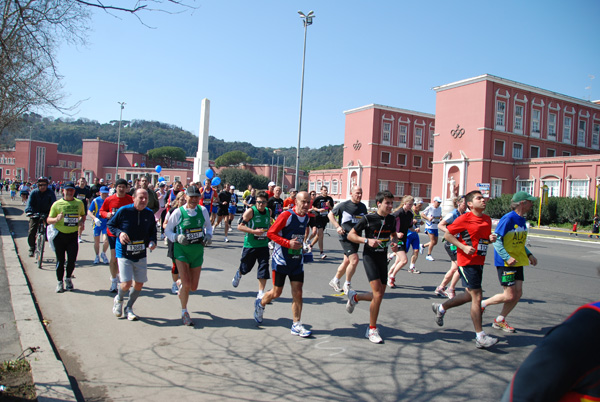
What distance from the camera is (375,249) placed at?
5.77 metres

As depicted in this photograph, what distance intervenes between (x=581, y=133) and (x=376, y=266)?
58.8 metres

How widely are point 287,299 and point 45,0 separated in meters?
5.86

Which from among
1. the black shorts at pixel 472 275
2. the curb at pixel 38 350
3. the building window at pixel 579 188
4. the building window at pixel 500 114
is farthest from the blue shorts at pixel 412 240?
the building window at pixel 500 114

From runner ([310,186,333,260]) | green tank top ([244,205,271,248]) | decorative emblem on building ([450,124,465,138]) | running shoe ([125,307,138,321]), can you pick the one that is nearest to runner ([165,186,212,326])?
running shoe ([125,307,138,321])

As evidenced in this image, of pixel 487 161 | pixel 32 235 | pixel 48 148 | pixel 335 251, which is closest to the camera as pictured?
pixel 32 235

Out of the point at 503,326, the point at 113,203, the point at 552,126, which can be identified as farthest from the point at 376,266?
the point at 552,126

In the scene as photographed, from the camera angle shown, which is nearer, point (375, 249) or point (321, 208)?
point (375, 249)

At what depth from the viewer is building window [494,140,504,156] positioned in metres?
46.3

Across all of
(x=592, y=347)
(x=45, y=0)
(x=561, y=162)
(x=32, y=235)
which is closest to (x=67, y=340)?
(x=45, y=0)

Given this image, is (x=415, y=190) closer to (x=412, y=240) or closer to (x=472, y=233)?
(x=412, y=240)

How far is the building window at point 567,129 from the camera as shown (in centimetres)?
5150

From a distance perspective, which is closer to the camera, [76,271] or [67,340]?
[67,340]

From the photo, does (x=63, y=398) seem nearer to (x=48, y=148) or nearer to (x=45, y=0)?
(x=45, y=0)

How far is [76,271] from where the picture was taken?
9.52 meters
